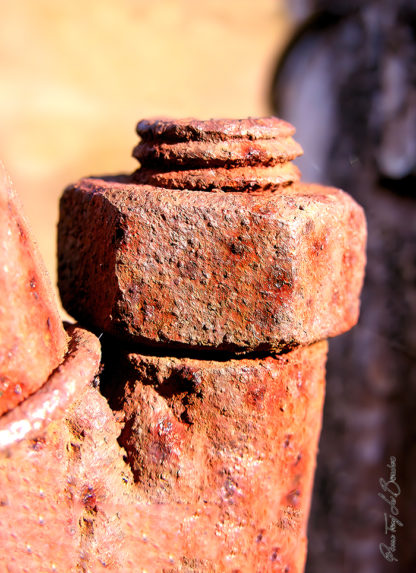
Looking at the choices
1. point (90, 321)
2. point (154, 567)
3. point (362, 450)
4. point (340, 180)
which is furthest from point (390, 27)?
point (154, 567)

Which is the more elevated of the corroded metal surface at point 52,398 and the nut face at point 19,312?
the nut face at point 19,312

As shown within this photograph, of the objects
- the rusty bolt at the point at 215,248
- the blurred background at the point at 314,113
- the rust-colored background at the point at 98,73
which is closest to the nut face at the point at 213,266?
the rusty bolt at the point at 215,248

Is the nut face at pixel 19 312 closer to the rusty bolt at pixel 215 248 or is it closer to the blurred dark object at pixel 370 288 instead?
the rusty bolt at pixel 215 248

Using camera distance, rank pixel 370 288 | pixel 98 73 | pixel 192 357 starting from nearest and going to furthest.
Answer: pixel 192 357, pixel 370 288, pixel 98 73

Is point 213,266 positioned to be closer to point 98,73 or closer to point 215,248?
point 215,248

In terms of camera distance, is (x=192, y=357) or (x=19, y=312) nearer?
(x=19, y=312)

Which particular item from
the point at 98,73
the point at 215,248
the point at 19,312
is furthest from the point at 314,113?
the point at 19,312
